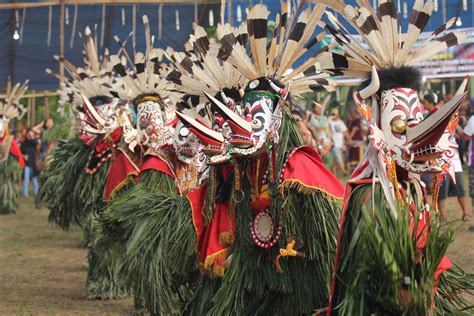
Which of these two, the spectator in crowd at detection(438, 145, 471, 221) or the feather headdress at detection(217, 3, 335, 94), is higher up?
the feather headdress at detection(217, 3, 335, 94)

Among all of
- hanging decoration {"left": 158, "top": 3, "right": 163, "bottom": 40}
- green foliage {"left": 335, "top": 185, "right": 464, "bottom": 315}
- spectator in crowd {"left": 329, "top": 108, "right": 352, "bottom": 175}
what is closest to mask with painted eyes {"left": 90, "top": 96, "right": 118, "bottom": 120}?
green foliage {"left": 335, "top": 185, "right": 464, "bottom": 315}

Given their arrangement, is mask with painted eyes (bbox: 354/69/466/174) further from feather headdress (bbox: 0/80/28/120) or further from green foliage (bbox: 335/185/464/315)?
feather headdress (bbox: 0/80/28/120)

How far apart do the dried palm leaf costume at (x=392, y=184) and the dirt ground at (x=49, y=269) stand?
6.48 feet

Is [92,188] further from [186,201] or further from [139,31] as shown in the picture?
[139,31]

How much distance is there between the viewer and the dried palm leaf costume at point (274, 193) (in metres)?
5.77

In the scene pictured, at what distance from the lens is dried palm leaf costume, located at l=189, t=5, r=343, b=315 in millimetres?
5766

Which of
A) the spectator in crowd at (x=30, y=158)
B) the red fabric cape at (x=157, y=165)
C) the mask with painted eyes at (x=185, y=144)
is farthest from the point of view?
the spectator in crowd at (x=30, y=158)

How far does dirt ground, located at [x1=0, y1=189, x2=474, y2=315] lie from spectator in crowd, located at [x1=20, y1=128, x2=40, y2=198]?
456 centimetres

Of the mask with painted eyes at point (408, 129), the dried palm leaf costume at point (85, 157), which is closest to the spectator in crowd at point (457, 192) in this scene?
the dried palm leaf costume at point (85, 157)

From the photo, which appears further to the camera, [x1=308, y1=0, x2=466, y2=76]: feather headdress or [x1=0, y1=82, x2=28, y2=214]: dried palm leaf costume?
[x1=0, y1=82, x2=28, y2=214]: dried palm leaf costume

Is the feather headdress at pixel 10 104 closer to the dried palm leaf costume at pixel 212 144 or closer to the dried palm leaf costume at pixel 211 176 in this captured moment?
the dried palm leaf costume at pixel 212 144

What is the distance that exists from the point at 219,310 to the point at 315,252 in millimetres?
654

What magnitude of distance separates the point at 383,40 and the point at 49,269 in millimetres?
7263

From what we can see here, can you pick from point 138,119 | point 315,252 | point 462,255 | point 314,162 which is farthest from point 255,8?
point 462,255
